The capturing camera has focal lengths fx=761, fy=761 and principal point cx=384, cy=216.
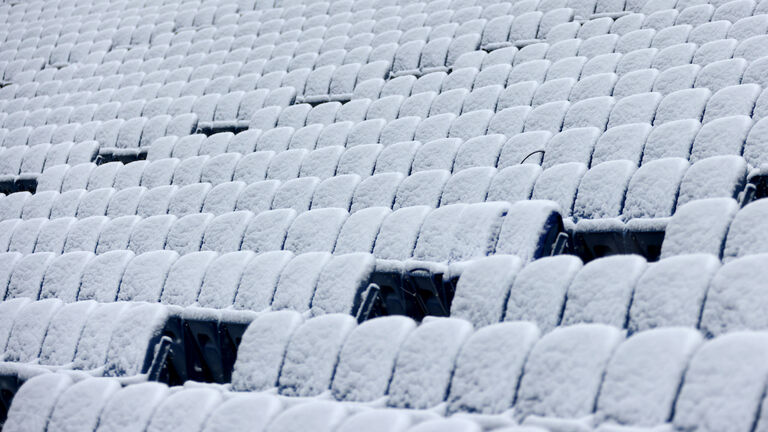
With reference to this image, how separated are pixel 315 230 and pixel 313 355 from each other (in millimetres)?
313

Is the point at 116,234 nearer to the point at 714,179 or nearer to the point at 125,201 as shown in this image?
the point at 125,201

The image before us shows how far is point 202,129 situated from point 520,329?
45.2 inches

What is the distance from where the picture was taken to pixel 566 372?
500 millimetres

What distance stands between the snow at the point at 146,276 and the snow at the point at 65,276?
8 centimetres

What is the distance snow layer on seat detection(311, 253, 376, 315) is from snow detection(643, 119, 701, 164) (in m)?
0.36

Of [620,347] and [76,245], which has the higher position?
[76,245]

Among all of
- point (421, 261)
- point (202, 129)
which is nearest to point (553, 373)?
point (421, 261)

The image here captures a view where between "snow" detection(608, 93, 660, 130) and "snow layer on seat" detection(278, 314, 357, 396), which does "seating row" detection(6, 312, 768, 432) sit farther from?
"snow" detection(608, 93, 660, 130)

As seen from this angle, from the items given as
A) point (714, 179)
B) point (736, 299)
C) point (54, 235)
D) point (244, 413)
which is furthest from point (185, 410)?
point (54, 235)

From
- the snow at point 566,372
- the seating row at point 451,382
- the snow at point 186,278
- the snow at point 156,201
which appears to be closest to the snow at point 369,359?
the seating row at point 451,382

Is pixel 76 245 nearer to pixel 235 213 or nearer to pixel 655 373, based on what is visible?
pixel 235 213

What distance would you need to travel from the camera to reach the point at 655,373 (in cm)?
46

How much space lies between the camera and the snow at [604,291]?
1.89 feet

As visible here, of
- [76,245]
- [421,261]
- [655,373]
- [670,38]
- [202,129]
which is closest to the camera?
[655,373]
